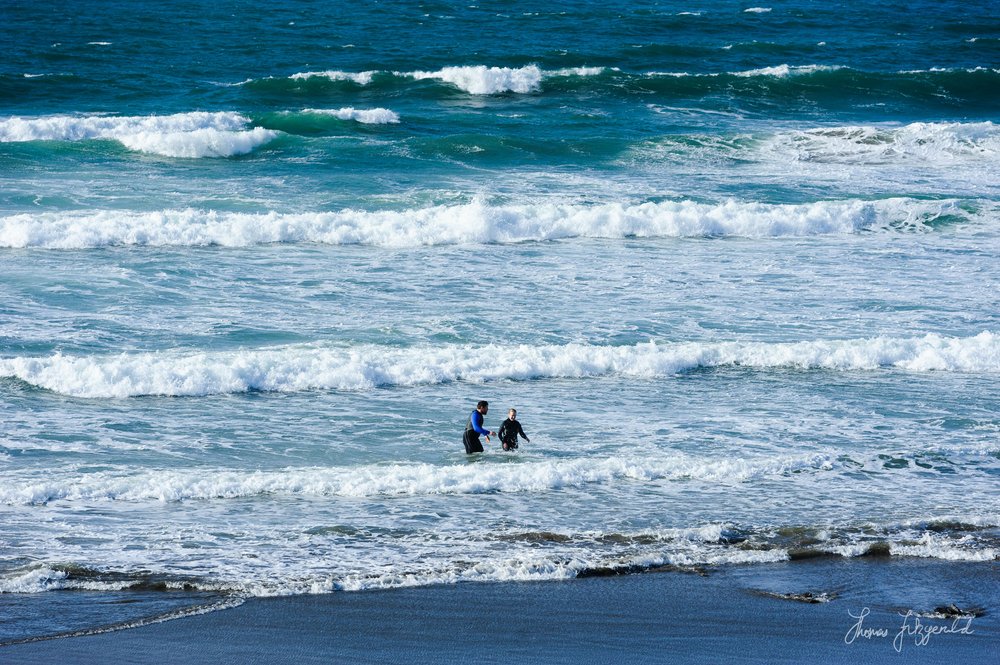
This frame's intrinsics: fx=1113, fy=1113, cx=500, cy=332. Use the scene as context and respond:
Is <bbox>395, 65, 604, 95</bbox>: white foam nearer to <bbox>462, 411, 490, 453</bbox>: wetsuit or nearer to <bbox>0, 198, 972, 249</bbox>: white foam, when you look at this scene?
<bbox>0, 198, 972, 249</bbox>: white foam

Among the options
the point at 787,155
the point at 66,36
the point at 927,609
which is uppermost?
the point at 66,36

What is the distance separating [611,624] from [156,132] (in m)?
23.7

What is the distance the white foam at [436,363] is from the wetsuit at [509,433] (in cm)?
266

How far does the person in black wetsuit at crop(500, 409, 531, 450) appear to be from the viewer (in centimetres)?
1297

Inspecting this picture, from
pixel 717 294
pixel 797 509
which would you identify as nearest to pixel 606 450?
pixel 797 509

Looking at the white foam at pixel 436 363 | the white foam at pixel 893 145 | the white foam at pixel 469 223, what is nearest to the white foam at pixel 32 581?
the white foam at pixel 436 363

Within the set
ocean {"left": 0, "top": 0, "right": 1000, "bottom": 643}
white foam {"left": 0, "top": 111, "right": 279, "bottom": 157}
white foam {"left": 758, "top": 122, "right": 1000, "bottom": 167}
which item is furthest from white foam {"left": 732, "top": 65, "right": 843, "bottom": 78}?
white foam {"left": 0, "top": 111, "right": 279, "bottom": 157}

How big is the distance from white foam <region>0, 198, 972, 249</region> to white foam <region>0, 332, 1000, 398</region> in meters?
6.39

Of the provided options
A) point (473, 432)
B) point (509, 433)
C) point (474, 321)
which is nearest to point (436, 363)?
point (474, 321)

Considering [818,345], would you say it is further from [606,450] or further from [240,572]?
[240,572]

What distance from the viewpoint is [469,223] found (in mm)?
22953

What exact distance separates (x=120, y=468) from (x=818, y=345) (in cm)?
1002

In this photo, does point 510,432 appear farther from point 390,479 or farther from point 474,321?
point 474,321

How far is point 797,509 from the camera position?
11.7 meters
